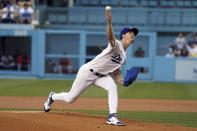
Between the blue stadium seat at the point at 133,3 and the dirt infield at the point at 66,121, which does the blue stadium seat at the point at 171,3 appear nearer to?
the blue stadium seat at the point at 133,3

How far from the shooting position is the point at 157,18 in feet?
84.7

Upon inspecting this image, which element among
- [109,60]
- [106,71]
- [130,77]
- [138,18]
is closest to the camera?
[130,77]

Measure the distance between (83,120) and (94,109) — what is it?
278 cm

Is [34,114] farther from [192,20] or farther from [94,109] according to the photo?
[192,20]

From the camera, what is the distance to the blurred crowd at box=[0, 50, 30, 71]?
21.6 meters

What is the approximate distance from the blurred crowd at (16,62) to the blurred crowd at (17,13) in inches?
74.0

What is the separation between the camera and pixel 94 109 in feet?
34.6

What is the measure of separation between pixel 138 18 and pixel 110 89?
1842cm

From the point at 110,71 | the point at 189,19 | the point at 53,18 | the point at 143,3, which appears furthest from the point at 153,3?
the point at 110,71

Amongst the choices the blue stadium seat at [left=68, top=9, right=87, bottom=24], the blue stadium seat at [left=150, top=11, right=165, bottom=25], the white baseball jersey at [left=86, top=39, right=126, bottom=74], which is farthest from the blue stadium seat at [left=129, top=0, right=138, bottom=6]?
the white baseball jersey at [left=86, top=39, right=126, bottom=74]

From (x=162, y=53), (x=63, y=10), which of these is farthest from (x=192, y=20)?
(x=63, y=10)

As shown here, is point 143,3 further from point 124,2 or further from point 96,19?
point 96,19

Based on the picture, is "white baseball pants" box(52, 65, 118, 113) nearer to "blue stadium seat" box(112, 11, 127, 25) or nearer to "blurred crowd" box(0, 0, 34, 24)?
"blurred crowd" box(0, 0, 34, 24)

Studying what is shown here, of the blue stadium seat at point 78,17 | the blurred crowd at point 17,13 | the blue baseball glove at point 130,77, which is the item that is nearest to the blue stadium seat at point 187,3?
the blue stadium seat at point 78,17
